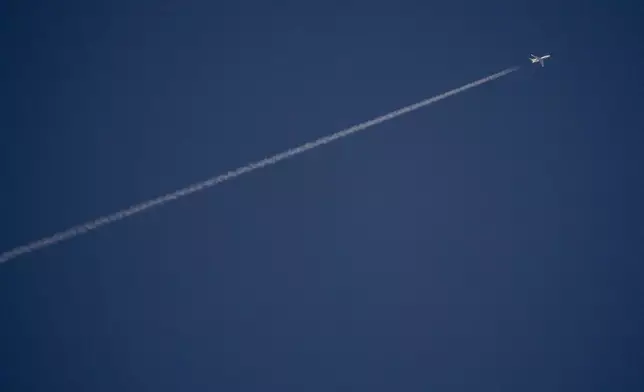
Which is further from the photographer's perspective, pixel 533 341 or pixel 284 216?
pixel 533 341

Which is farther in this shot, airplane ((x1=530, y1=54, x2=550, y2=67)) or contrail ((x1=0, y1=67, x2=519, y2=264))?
airplane ((x1=530, y1=54, x2=550, y2=67))

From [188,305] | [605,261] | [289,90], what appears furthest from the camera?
[605,261]

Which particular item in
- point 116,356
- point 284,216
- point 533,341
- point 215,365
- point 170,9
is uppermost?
point 170,9

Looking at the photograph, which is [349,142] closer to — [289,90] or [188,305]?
[289,90]

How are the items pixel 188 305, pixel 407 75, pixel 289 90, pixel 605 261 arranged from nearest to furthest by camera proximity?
1. pixel 188 305
2. pixel 289 90
3. pixel 407 75
4. pixel 605 261

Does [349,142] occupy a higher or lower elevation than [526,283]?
higher

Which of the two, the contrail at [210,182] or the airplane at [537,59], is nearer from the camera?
the contrail at [210,182]

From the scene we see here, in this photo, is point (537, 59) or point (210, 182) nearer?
point (210, 182)

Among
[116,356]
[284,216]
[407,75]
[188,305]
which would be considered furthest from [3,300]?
[407,75]
